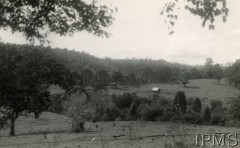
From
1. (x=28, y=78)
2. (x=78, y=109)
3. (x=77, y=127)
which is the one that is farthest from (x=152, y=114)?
(x=28, y=78)

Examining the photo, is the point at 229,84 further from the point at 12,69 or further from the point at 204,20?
the point at 204,20

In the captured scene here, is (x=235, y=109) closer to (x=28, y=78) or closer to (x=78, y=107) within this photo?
(x=78, y=107)

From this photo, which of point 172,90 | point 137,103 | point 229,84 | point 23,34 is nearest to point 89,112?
point 23,34

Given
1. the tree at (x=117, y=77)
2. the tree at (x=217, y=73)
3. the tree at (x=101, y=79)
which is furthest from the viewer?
the tree at (x=117, y=77)

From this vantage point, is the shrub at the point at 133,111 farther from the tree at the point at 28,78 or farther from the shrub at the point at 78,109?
the shrub at the point at 78,109

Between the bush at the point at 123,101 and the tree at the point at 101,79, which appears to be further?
the tree at the point at 101,79

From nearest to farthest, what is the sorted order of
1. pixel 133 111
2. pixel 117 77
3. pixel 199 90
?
pixel 133 111, pixel 199 90, pixel 117 77

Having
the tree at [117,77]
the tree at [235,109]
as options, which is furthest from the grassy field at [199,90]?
the tree at [235,109]

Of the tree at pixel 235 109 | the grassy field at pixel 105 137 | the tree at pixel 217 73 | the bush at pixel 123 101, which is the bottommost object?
the bush at pixel 123 101

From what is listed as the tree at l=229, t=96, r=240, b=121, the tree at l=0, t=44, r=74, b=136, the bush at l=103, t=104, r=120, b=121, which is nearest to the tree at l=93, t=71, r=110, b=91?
the bush at l=103, t=104, r=120, b=121

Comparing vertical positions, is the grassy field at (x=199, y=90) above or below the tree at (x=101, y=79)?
below
